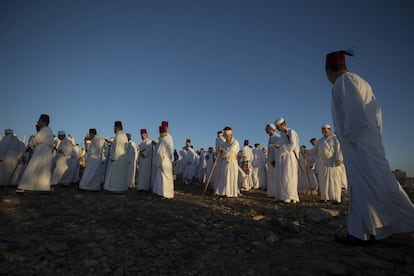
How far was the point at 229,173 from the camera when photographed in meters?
9.42

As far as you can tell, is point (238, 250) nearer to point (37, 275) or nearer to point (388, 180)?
point (388, 180)

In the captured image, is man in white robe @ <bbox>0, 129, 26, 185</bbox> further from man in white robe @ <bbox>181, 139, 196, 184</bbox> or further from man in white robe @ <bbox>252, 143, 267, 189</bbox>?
man in white robe @ <bbox>252, 143, 267, 189</bbox>

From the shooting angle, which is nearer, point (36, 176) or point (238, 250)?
point (238, 250)

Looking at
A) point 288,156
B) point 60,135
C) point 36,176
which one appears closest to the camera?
point 36,176

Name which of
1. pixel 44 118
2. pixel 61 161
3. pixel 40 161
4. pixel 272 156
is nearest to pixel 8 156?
pixel 61 161

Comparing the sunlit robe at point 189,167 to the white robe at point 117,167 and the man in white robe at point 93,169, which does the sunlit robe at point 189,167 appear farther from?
the man in white robe at point 93,169

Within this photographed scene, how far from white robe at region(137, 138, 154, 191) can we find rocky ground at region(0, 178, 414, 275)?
5241 mm

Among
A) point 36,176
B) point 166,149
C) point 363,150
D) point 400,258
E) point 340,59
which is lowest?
point 400,258

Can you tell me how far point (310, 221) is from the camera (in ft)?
16.1

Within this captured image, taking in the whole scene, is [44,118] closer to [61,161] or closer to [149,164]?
[61,161]

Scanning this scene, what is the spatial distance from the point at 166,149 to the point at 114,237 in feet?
16.4

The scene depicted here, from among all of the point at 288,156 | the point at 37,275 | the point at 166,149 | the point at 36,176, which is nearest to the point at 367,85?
the point at 37,275

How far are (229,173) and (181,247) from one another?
6.19m

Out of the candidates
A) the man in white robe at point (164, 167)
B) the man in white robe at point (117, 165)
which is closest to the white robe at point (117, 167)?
the man in white robe at point (117, 165)
